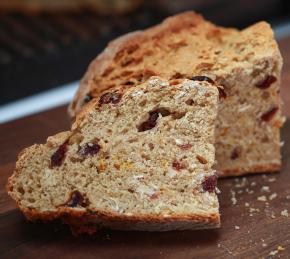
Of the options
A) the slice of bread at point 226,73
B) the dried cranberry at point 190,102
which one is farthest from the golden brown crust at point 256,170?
the dried cranberry at point 190,102

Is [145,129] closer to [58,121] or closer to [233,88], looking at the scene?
[233,88]

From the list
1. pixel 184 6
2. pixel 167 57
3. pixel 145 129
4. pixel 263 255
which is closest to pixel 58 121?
pixel 167 57

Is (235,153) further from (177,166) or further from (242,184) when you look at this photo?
(177,166)

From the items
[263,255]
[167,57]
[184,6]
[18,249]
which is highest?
[184,6]

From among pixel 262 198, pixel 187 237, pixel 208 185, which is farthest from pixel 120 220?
pixel 262 198

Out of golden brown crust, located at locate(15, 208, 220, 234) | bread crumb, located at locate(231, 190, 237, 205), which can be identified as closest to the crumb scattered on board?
bread crumb, located at locate(231, 190, 237, 205)

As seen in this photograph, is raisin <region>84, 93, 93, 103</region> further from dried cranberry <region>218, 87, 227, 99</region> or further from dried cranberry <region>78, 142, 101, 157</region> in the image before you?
dried cranberry <region>218, 87, 227, 99</region>

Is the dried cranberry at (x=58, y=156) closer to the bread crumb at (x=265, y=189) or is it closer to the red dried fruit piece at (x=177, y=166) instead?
the red dried fruit piece at (x=177, y=166)
